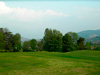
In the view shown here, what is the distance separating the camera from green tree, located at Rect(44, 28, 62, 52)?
53188 millimetres

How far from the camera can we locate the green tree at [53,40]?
53.2 m

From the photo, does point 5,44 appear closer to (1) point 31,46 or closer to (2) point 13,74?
(1) point 31,46

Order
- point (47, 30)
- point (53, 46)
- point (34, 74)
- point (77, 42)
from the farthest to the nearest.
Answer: point (77, 42), point (47, 30), point (53, 46), point (34, 74)

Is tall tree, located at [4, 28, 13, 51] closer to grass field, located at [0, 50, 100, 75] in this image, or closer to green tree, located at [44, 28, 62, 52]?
green tree, located at [44, 28, 62, 52]

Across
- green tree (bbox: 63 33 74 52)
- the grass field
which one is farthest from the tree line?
the grass field

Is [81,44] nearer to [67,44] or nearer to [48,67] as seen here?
[67,44]

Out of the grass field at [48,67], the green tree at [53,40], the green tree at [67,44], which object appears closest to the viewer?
the grass field at [48,67]

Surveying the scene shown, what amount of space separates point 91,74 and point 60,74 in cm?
233

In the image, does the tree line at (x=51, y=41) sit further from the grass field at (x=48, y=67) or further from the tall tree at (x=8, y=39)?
the grass field at (x=48, y=67)

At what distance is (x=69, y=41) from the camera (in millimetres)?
53906

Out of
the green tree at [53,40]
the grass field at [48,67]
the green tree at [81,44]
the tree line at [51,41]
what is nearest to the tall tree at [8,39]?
the tree line at [51,41]

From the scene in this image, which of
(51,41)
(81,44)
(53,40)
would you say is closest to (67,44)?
(53,40)

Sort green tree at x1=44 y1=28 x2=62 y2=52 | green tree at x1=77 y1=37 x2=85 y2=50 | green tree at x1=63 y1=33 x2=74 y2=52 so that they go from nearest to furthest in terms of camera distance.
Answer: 1. green tree at x1=63 y1=33 x2=74 y2=52
2. green tree at x1=44 y1=28 x2=62 y2=52
3. green tree at x1=77 y1=37 x2=85 y2=50

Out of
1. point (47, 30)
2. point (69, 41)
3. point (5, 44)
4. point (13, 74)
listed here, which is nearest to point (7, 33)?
point (5, 44)
